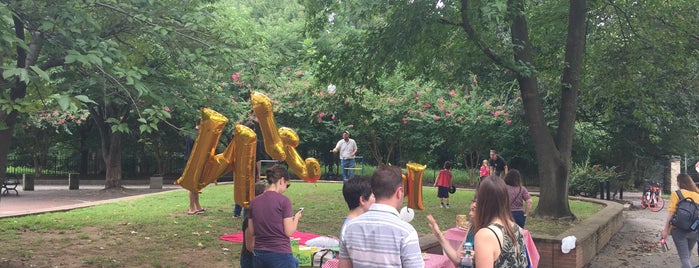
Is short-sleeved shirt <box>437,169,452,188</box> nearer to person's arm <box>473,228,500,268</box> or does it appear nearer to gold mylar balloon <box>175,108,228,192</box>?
gold mylar balloon <box>175,108,228,192</box>

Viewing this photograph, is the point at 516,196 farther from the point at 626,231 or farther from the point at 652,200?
the point at 652,200

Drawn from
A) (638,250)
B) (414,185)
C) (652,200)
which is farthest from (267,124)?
(652,200)

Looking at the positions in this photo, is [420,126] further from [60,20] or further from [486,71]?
[60,20]

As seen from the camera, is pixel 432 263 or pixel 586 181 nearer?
pixel 432 263

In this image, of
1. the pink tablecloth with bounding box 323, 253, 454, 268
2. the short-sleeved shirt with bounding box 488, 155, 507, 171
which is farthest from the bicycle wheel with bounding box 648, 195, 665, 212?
the pink tablecloth with bounding box 323, 253, 454, 268

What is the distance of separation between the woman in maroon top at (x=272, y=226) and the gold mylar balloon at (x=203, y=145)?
212cm

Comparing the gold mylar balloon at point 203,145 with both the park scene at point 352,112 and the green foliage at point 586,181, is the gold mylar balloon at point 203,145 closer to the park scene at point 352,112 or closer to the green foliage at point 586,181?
the park scene at point 352,112

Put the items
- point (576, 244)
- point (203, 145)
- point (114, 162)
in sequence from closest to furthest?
point (203, 145)
point (576, 244)
point (114, 162)

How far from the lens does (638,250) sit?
39.3ft

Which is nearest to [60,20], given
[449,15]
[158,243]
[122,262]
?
[122,262]

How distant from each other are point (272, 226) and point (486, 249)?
2.17m

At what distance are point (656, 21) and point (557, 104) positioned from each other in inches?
405

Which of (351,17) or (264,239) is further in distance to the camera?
(351,17)

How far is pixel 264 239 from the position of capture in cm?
523
